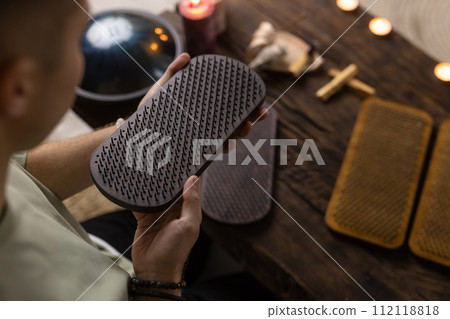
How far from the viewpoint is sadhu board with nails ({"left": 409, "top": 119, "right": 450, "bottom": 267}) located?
61 centimetres

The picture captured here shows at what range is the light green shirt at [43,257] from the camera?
423 mm

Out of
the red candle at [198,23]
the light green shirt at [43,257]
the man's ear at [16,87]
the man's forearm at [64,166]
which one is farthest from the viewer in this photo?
the red candle at [198,23]

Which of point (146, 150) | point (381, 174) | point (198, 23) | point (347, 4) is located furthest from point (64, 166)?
point (347, 4)

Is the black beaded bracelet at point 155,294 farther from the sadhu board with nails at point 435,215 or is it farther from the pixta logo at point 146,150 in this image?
the sadhu board with nails at point 435,215

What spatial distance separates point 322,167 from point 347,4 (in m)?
0.31

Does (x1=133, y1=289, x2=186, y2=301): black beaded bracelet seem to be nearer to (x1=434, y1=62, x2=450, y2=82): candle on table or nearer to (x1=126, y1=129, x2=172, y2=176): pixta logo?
(x1=126, y1=129, x2=172, y2=176): pixta logo

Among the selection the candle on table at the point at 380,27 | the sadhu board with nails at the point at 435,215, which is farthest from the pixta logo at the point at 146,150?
the candle on table at the point at 380,27

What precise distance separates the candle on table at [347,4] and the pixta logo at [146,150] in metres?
0.47

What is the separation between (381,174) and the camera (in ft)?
2.14

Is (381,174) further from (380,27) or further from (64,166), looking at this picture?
(64,166)

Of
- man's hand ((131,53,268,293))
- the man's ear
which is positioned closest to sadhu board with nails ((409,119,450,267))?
man's hand ((131,53,268,293))

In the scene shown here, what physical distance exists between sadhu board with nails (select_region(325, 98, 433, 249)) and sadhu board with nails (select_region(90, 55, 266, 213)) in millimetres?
209

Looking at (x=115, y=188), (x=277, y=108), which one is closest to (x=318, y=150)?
(x=277, y=108)
